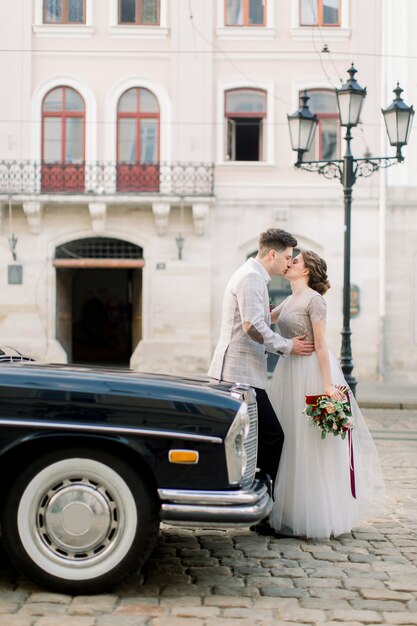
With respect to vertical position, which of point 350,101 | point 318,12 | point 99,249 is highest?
point 318,12

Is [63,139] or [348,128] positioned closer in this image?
[348,128]

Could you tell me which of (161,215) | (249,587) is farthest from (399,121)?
(249,587)

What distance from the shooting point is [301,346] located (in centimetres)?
638

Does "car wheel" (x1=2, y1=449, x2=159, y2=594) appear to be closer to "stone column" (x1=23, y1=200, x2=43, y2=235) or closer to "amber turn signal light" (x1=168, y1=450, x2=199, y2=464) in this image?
"amber turn signal light" (x1=168, y1=450, x2=199, y2=464)

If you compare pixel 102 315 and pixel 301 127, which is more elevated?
pixel 301 127

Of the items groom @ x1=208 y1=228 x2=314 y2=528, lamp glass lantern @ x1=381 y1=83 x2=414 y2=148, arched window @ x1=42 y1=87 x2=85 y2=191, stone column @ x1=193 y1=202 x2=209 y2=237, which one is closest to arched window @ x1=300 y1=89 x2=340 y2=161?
stone column @ x1=193 y1=202 x2=209 y2=237

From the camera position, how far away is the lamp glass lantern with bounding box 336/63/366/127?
13.3m

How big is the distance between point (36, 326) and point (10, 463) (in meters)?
18.8

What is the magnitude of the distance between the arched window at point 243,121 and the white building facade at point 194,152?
0.14 feet

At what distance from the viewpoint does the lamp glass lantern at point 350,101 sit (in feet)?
43.5

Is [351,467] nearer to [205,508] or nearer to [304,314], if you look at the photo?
[304,314]

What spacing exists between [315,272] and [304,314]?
33cm

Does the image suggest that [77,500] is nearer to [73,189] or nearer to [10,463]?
[10,463]

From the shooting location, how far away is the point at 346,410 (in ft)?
→ 20.2
